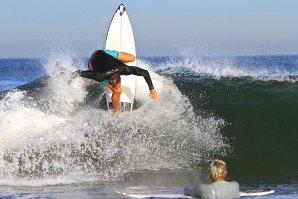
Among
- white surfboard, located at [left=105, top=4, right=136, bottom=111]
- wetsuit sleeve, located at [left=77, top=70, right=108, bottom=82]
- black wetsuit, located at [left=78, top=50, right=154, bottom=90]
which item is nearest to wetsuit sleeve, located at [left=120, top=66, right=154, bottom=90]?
black wetsuit, located at [left=78, top=50, right=154, bottom=90]

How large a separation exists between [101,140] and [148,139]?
29.3 inches

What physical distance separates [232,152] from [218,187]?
418 centimetres

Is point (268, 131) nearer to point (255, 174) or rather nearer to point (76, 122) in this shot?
point (255, 174)

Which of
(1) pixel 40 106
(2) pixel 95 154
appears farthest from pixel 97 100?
(2) pixel 95 154

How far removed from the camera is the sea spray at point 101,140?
8.77 m

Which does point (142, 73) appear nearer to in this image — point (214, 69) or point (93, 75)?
point (93, 75)

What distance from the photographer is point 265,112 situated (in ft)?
38.2

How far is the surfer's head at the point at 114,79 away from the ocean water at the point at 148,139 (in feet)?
1.78

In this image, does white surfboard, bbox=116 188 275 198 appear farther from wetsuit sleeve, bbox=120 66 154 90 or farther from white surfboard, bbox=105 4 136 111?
white surfboard, bbox=105 4 136 111

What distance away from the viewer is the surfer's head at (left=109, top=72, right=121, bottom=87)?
10.2m

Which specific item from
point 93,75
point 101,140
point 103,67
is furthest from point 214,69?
point 101,140

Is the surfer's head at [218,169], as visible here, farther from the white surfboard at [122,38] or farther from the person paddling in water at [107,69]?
the white surfboard at [122,38]

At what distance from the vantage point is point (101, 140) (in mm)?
9531

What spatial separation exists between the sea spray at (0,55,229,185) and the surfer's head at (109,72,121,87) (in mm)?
548
